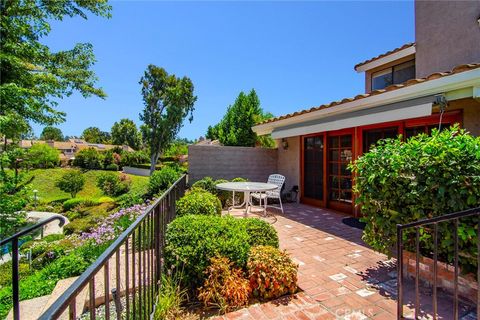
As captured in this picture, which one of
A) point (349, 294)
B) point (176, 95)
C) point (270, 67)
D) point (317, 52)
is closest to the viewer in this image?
point (349, 294)

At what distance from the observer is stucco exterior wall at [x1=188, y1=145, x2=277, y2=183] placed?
9.63 m

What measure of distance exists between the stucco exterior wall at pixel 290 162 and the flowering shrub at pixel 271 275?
22.0ft

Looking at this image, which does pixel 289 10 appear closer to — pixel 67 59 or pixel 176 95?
pixel 67 59

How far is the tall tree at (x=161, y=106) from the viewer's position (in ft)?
80.7

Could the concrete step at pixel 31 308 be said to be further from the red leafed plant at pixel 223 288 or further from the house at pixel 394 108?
the house at pixel 394 108

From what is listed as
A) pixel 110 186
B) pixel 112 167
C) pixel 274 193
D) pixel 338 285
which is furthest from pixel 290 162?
pixel 112 167

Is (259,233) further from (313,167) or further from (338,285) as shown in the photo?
(313,167)

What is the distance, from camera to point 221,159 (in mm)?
10070

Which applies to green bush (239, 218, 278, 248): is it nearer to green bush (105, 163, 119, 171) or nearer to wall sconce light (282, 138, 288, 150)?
wall sconce light (282, 138, 288, 150)

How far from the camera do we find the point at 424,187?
3217 millimetres

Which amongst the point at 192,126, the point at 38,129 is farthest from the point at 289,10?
the point at 192,126

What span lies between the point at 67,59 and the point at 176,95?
16.3m

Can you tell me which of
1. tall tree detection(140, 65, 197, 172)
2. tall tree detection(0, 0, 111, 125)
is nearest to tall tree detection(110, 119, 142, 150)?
tall tree detection(140, 65, 197, 172)

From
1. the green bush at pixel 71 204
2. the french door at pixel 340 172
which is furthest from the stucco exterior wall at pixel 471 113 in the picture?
the green bush at pixel 71 204
